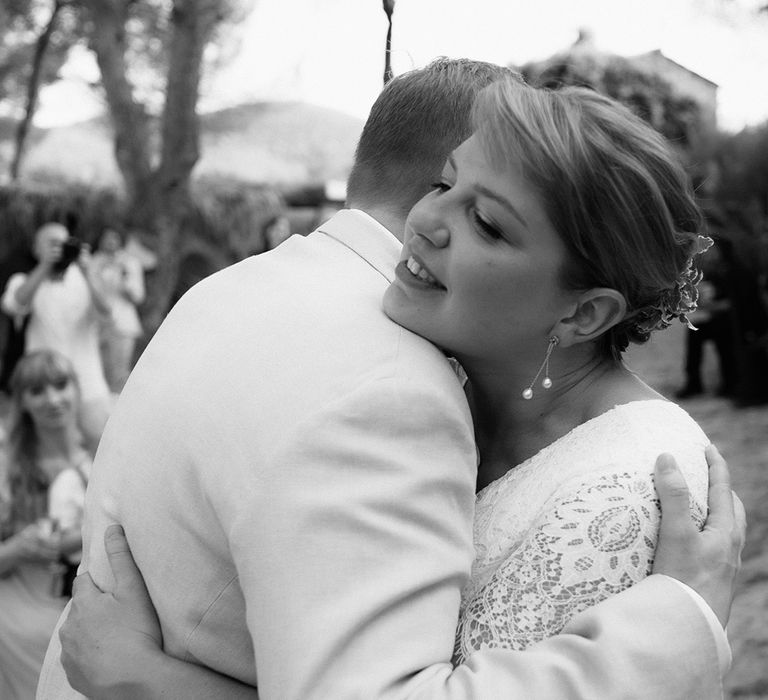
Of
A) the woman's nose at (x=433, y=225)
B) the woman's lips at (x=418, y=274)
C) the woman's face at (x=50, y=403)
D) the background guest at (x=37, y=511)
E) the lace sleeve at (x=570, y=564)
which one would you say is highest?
the woman's nose at (x=433, y=225)

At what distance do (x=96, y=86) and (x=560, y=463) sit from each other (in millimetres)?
12770

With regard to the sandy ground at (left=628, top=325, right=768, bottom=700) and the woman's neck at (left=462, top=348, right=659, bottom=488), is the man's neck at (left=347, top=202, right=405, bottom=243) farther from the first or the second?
the sandy ground at (left=628, top=325, right=768, bottom=700)

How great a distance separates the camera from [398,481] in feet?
4.03

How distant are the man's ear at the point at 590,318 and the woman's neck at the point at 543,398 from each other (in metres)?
0.07

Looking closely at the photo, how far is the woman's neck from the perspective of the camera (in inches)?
63.2

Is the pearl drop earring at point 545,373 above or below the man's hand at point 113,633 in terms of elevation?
above

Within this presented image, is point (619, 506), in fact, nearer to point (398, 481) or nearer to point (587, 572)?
point (587, 572)

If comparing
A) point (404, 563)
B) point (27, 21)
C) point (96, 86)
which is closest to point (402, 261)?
point (404, 563)

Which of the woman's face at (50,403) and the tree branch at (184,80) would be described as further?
the tree branch at (184,80)

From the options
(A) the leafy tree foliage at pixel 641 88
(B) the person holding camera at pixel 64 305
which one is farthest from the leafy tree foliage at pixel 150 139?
(A) the leafy tree foliage at pixel 641 88

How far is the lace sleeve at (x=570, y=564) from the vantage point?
1.34 metres

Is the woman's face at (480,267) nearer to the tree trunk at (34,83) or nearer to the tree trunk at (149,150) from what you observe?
the tree trunk at (149,150)

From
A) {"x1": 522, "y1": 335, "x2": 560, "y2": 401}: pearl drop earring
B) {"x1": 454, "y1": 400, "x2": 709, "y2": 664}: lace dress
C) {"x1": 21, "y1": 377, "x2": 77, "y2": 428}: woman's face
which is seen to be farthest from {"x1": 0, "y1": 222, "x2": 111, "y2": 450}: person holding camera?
{"x1": 454, "y1": 400, "x2": 709, "y2": 664}: lace dress

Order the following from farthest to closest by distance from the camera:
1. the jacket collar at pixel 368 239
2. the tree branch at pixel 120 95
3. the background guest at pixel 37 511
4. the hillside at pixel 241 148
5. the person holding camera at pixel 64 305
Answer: the hillside at pixel 241 148
the tree branch at pixel 120 95
the person holding camera at pixel 64 305
the background guest at pixel 37 511
the jacket collar at pixel 368 239
